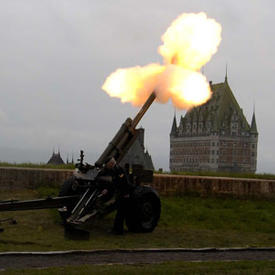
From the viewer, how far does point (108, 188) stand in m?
12.4

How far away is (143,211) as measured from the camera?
12703mm

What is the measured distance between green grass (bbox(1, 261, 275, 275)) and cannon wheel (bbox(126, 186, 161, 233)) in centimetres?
A: 382

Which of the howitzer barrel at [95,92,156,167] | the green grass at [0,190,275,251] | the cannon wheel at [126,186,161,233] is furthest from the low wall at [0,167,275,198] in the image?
the cannon wheel at [126,186,161,233]

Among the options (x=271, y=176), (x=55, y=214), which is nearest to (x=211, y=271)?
(x=55, y=214)

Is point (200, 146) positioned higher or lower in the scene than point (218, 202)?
higher

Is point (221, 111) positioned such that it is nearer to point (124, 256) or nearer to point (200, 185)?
point (200, 185)

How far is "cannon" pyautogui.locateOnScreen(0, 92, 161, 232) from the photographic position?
11.8 meters

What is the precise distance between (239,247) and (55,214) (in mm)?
5313

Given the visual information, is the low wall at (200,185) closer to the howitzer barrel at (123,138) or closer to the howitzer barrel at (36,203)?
the howitzer barrel at (123,138)

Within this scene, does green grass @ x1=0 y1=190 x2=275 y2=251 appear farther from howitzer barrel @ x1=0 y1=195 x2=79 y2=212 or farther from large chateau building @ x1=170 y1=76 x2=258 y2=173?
large chateau building @ x1=170 y1=76 x2=258 y2=173

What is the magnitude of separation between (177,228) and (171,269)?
5.62 metres

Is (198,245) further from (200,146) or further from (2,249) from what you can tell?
(200,146)

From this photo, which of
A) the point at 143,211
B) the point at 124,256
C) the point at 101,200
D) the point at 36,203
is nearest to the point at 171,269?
the point at 124,256

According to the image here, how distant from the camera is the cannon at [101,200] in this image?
11789 millimetres
